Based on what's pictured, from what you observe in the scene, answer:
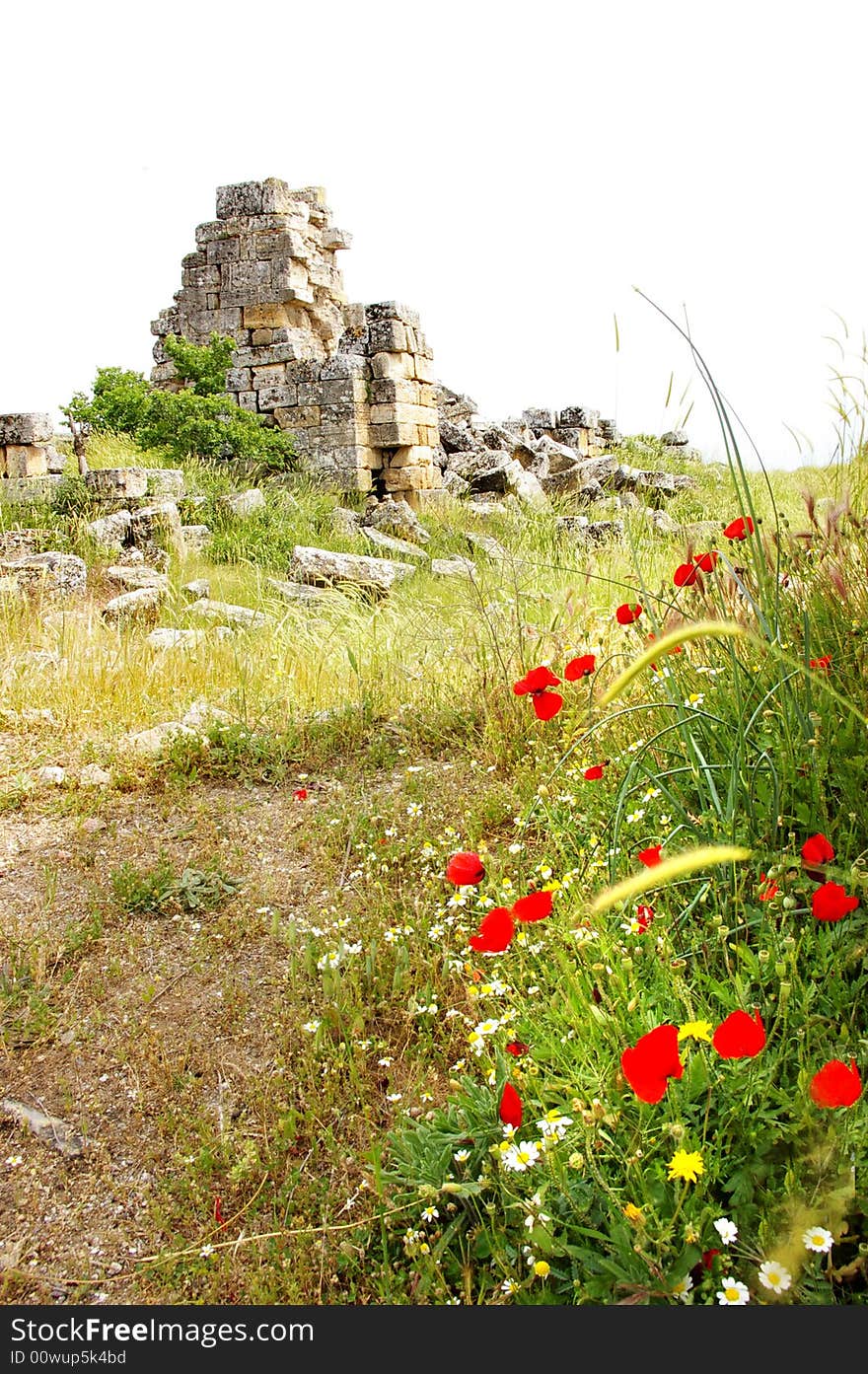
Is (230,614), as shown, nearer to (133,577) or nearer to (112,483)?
(133,577)

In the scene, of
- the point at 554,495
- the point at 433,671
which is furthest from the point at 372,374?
the point at 433,671

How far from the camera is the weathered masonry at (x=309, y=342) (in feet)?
45.1

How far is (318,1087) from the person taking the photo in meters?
2.75

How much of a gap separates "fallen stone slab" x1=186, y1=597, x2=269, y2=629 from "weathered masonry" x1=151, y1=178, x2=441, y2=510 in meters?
5.73

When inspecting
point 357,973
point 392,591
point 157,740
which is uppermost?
point 392,591

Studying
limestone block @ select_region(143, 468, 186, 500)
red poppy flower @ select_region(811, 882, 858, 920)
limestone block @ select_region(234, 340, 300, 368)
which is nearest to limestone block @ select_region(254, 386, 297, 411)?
limestone block @ select_region(234, 340, 300, 368)

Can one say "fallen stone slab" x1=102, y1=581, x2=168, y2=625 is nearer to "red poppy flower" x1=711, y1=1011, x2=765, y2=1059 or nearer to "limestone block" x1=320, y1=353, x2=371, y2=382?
"limestone block" x1=320, y1=353, x2=371, y2=382

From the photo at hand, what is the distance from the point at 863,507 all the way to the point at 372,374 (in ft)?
35.3

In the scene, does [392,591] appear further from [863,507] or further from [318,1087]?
[318,1087]

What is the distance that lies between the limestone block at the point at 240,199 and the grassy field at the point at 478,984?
39.0 ft

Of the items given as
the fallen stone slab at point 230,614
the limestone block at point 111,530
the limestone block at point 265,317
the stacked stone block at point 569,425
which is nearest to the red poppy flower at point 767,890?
the fallen stone slab at point 230,614

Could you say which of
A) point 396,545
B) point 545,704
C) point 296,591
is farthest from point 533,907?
point 396,545

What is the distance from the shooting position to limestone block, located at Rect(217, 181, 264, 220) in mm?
14617

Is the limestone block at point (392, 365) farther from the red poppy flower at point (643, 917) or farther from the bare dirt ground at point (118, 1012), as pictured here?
the red poppy flower at point (643, 917)
